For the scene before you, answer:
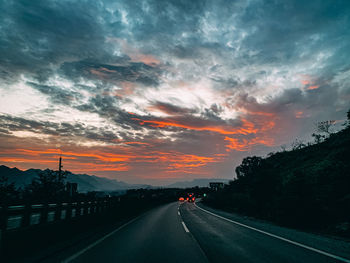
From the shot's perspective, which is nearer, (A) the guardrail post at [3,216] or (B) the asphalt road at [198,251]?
(A) the guardrail post at [3,216]

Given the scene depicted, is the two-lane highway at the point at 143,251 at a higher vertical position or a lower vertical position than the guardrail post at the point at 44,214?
lower

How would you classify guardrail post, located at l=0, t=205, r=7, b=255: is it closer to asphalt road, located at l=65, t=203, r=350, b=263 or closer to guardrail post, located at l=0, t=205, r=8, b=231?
guardrail post, located at l=0, t=205, r=8, b=231

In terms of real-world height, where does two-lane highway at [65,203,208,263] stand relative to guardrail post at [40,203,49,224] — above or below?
below

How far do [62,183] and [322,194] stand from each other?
48.4m

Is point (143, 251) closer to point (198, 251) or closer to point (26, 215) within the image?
point (198, 251)

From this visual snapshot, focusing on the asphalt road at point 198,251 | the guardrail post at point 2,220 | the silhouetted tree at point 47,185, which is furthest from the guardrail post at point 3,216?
the silhouetted tree at point 47,185

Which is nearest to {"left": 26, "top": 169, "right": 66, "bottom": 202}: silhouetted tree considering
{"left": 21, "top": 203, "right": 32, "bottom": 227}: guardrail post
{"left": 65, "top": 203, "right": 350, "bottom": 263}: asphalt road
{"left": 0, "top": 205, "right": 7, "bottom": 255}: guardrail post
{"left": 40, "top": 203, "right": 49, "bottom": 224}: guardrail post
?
{"left": 40, "top": 203, "right": 49, "bottom": 224}: guardrail post

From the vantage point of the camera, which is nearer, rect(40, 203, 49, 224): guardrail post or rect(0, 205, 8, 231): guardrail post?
rect(0, 205, 8, 231): guardrail post

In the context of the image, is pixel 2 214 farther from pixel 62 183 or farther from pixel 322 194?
pixel 62 183

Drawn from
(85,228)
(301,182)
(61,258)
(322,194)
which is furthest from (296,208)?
(61,258)

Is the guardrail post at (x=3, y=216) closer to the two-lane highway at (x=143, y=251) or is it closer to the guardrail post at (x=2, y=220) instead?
the guardrail post at (x=2, y=220)

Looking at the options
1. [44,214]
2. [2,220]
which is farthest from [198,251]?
[2,220]

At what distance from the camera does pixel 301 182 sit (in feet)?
45.6

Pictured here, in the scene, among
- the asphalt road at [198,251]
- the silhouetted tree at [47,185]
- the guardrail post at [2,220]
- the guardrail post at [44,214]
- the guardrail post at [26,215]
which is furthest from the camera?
the silhouetted tree at [47,185]
